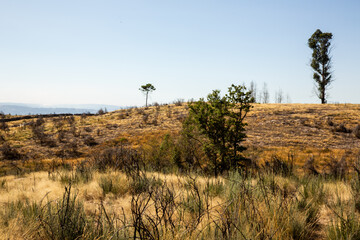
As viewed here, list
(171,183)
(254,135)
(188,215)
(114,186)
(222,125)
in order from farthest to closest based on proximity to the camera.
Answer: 1. (254,135)
2. (222,125)
3. (114,186)
4. (171,183)
5. (188,215)

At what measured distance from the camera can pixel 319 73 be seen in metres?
44.4

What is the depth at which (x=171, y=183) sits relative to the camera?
477cm

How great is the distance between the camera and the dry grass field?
266 centimetres

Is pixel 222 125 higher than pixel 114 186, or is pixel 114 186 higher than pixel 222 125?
pixel 222 125

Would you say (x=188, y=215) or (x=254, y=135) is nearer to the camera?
(x=188, y=215)

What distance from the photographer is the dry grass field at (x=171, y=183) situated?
2664mm

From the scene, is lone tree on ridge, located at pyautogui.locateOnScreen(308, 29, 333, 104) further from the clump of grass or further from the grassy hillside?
the clump of grass

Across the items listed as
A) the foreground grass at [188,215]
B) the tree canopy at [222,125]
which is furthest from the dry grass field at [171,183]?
the tree canopy at [222,125]

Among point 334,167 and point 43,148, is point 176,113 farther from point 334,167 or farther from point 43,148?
point 334,167

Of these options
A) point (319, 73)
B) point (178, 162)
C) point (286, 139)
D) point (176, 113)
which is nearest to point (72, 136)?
Result: point (176, 113)

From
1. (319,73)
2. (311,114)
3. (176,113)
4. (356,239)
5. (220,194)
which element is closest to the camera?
(356,239)

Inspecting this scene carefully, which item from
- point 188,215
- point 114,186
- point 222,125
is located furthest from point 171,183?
point 222,125

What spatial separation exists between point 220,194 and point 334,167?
39.7ft

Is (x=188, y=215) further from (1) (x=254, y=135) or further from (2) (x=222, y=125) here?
(1) (x=254, y=135)
